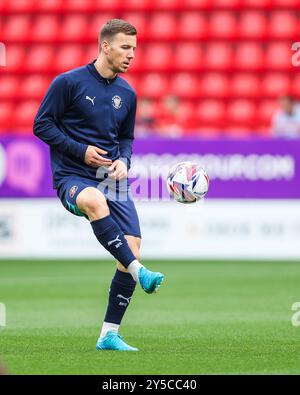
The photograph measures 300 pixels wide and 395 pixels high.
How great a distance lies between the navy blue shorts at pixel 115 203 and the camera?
6.56 meters

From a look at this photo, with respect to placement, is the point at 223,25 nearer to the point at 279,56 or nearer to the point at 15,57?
the point at 279,56

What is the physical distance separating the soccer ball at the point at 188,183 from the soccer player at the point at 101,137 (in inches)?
13.5

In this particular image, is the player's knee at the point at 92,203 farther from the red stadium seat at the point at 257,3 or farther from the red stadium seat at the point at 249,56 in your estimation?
the red stadium seat at the point at 257,3

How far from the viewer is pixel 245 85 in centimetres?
1858

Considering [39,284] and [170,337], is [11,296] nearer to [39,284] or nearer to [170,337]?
[39,284]

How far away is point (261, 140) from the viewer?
14.3m

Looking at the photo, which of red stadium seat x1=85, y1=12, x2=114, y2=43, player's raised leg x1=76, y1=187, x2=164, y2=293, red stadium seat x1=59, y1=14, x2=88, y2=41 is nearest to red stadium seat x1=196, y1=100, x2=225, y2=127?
red stadium seat x1=85, y1=12, x2=114, y2=43

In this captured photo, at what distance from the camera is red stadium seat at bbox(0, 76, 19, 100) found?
19312 millimetres

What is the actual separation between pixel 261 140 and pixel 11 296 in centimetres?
528

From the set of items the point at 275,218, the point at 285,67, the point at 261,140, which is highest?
the point at 285,67

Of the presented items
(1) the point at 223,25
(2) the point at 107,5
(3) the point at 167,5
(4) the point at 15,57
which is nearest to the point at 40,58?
(4) the point at 15,57

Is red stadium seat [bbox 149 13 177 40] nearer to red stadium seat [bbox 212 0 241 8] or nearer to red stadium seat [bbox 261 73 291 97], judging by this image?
red stadium seat [bbox 212 0 241 8]

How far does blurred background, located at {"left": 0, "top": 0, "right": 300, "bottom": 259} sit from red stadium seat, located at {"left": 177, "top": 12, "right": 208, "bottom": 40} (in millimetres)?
27
